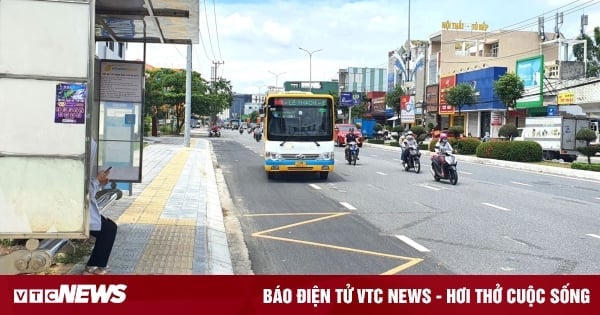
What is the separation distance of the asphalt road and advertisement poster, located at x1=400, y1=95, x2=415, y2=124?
47.3m

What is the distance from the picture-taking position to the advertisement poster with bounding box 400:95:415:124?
65938mm

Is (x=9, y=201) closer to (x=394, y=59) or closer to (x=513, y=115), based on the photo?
(x=513, y=115)

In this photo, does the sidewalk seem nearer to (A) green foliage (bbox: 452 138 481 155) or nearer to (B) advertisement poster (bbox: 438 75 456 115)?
(A) green foliage (bbox: 452 138 481 155)

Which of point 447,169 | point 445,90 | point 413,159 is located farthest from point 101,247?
point 445,90

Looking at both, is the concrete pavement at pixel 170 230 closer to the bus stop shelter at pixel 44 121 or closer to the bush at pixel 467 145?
the bus stop shelter at pixel 44 121

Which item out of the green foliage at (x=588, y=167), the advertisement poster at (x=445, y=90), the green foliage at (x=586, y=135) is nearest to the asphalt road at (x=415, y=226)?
the green foliage at (x=588, y=167)

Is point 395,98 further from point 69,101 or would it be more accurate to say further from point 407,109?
point 69,101

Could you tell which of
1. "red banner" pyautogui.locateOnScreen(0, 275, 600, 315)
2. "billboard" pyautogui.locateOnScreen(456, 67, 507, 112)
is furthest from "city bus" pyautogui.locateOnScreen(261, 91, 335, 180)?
"billboard" pyautogui.locateOnScreen(456, 67, 507, 112)

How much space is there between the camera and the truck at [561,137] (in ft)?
105

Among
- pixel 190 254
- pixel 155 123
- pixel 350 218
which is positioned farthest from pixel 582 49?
pixel 190 254

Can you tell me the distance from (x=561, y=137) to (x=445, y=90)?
3003cm

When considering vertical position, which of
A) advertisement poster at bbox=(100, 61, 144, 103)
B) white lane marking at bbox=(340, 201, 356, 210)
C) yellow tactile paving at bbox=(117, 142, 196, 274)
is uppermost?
advertisement poster at bbox=(100, 61, 144, 103)

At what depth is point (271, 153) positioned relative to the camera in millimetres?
17984

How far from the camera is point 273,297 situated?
17.0 feet
